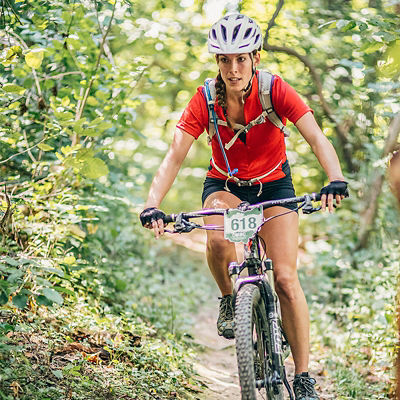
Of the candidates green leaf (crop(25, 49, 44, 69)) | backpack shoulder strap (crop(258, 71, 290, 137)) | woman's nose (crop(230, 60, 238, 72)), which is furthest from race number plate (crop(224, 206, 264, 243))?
green leaf (crop(25, 49, 44, 69))

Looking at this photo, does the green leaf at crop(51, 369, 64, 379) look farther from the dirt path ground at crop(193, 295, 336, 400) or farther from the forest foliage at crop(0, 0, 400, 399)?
the dirt path ground at crop(193, 295, 336, 400)

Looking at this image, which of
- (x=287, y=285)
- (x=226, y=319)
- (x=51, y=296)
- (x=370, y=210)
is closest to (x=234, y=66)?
(x=287, y=285)

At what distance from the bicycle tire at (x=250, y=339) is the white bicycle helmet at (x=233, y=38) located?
1577 mm

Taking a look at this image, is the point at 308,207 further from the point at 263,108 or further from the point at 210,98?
the point at 210,98

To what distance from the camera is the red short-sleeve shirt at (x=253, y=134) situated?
3.82m

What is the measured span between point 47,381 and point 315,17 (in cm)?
683

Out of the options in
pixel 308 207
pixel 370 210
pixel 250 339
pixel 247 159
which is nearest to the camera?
pixel 250 339

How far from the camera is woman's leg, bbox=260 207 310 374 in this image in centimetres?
385

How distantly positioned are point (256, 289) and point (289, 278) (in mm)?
555

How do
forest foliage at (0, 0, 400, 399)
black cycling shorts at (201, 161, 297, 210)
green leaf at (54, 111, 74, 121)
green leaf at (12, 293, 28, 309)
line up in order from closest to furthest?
green leaf at (12, 293, 28, 309), black cycling shorts at (201, 161, 297, 210), green leaf at (54, 111, 74, 121), forest foliage at (0, 0, 400, 399)

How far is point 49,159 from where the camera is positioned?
236 inches

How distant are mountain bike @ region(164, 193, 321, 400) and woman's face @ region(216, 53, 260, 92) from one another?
88 cm

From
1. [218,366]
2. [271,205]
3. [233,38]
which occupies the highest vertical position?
[233,38]

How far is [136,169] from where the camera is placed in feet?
31.9
